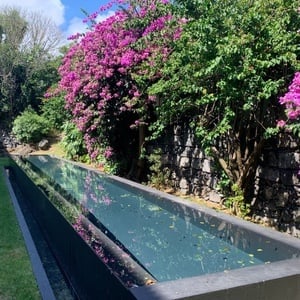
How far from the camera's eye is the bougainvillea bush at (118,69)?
Answer: 285 inches

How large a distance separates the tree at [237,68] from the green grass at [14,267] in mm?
2913

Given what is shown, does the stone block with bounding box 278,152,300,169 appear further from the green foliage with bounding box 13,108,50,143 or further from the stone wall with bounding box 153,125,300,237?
the green foliage with bounding box 13,108,50,143

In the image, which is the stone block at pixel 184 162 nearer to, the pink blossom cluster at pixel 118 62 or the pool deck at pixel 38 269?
the pink blossom cluster at pixel 118 62

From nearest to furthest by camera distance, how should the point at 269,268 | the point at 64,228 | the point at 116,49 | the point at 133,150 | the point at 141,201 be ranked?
the point at 269,268 < the point at 64,228 < the point at 141,201 < the point at 116,49 < the point at 133,150

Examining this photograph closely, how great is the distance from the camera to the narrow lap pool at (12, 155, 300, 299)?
2297 mm

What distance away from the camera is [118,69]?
7.87 metres

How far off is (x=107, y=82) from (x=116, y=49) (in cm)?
76

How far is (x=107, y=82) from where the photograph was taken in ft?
27.0

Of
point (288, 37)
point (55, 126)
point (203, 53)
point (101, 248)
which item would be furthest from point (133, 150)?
point (55, 126)

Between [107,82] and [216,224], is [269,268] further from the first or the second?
[107,82]

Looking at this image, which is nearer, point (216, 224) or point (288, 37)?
point (216, 224)

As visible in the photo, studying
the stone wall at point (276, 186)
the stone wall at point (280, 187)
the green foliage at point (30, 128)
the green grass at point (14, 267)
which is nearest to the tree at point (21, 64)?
the green foliage at point (30, 128)

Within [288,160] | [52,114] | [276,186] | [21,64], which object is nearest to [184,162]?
[276,186]

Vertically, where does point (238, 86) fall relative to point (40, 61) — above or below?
below
